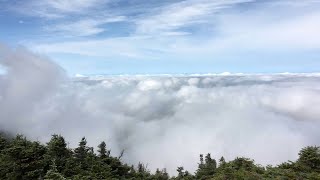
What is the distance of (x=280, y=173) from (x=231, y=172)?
790cm

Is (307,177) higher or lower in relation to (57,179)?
higher

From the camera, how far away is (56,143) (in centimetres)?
6194

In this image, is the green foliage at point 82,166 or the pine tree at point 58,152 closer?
the green foliage at point 82,166

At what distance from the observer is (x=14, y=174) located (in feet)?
170

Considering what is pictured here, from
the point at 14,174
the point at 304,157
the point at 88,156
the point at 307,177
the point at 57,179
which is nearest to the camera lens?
the point at 57,179

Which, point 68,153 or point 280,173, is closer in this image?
point 280,173

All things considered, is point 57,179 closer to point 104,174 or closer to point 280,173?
point 104,174

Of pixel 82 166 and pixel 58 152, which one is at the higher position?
pixel 58 152

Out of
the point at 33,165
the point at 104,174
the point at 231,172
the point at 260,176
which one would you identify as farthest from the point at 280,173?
the point at 33,165

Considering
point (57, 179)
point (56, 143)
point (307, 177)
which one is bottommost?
point (57, 179)

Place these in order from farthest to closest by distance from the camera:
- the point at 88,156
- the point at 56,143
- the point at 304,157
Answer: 1. the point at 88,156
2. the point at 56,143
3. the point at 304,157

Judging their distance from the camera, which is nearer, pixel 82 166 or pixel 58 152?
pixel 58 152

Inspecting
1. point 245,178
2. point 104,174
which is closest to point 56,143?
point 104,174

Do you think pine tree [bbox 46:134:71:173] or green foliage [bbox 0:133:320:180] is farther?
pine tree [bbox 46:134:71:173]
